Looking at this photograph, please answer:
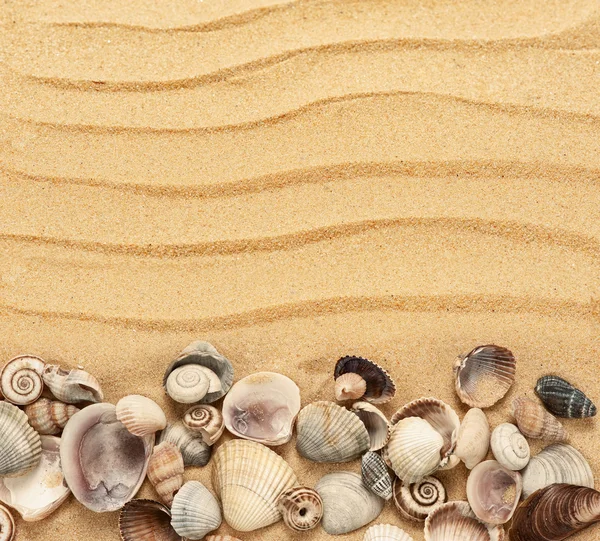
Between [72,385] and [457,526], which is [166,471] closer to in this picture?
[72,385]

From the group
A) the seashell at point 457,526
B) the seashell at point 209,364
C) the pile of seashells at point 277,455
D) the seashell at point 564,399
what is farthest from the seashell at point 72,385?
the seashell at point 564,399

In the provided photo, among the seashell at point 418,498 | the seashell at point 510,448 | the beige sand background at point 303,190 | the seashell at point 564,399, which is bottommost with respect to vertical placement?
the seashell at point 418,498

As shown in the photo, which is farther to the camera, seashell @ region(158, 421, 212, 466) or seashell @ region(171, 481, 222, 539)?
seashell @ region(158, 421, 212, 466)

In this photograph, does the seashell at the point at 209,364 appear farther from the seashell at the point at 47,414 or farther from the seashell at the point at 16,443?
the seashell at the point at 16,443

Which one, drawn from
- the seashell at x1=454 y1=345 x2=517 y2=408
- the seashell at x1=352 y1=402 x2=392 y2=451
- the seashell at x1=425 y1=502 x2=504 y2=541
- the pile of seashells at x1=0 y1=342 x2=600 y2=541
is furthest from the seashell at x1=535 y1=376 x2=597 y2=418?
the seashell at x1=352 y1=402 x2=392 y2=451

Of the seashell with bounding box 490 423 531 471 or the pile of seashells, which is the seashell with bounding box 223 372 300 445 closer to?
the pile of seashells

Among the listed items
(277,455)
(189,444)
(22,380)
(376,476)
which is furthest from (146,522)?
(376,476)

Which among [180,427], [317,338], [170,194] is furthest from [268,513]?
[170,194]
